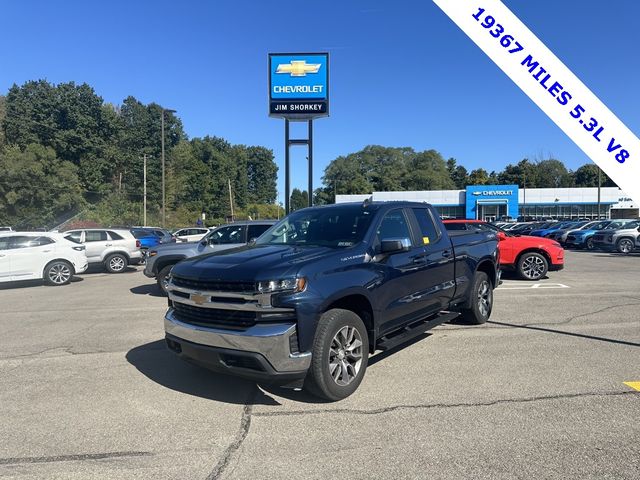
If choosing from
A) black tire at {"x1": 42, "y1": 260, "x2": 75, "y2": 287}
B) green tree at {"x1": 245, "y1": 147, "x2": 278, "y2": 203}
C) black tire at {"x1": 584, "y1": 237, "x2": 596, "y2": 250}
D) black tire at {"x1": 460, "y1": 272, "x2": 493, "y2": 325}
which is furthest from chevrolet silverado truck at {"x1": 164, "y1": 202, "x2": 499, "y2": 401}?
green tree at {"x1": 245, "y1": 147, "x2": 278, "y2": 203}

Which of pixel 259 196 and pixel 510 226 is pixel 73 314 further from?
pixel 259 196

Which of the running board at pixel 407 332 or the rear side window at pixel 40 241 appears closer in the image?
the running board at pixel 407 332

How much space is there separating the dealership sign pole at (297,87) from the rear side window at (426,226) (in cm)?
1595

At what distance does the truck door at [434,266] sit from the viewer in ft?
17.9

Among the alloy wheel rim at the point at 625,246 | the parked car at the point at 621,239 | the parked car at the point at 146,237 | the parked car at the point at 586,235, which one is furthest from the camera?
the parked car at the point at 586,235

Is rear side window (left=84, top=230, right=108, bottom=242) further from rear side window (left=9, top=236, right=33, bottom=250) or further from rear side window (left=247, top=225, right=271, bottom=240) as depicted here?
rear side window (left=247, top=225, right=271, bottom=240)

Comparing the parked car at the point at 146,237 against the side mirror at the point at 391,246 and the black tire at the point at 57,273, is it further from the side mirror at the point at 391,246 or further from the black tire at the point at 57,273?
the side mirror at the point at 391,246

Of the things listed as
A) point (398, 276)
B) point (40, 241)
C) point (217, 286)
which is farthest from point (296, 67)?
point (217, 286)

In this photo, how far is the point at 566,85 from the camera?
4410mm

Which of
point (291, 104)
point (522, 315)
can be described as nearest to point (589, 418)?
point (522, 315)

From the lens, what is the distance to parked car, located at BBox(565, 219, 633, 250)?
2312cm

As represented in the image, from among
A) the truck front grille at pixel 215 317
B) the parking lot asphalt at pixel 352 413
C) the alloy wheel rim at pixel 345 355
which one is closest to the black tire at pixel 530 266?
the parking lot asphalt at pixel 352 413

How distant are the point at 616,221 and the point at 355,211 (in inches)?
958

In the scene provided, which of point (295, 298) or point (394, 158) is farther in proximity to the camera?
point (394, 158)
